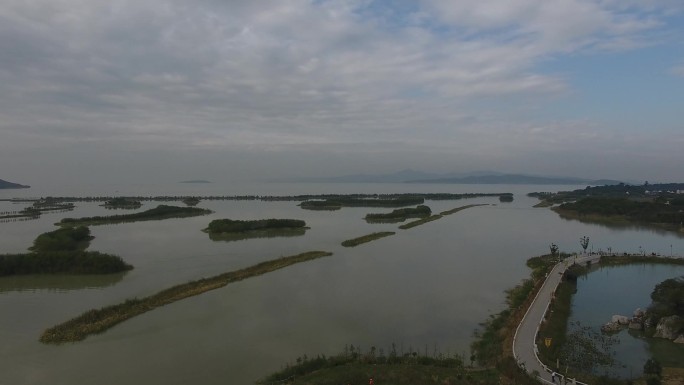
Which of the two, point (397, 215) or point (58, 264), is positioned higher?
point (397, 215)

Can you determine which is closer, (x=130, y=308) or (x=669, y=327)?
(x=669, y=327)

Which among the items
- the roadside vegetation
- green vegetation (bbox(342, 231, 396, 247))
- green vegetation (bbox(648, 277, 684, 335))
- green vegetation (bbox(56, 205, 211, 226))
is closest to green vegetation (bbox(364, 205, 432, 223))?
green vegetation (bbox(342, 231, 396, 247))

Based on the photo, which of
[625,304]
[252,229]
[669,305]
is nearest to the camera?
[669,305]

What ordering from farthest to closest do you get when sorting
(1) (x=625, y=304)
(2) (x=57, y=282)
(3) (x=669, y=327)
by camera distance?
1. (2) (x=57, y=282)
2. (1) (x=625, y=304)
3. (3) (x=669, y=327)

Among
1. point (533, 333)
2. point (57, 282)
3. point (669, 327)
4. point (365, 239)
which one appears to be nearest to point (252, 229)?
point (365, 239)

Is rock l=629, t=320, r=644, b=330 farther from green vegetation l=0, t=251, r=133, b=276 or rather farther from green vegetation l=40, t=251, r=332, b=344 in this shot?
green vegetation l=0, t=251, r=133, b=276

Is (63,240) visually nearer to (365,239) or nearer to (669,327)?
(365,239)
